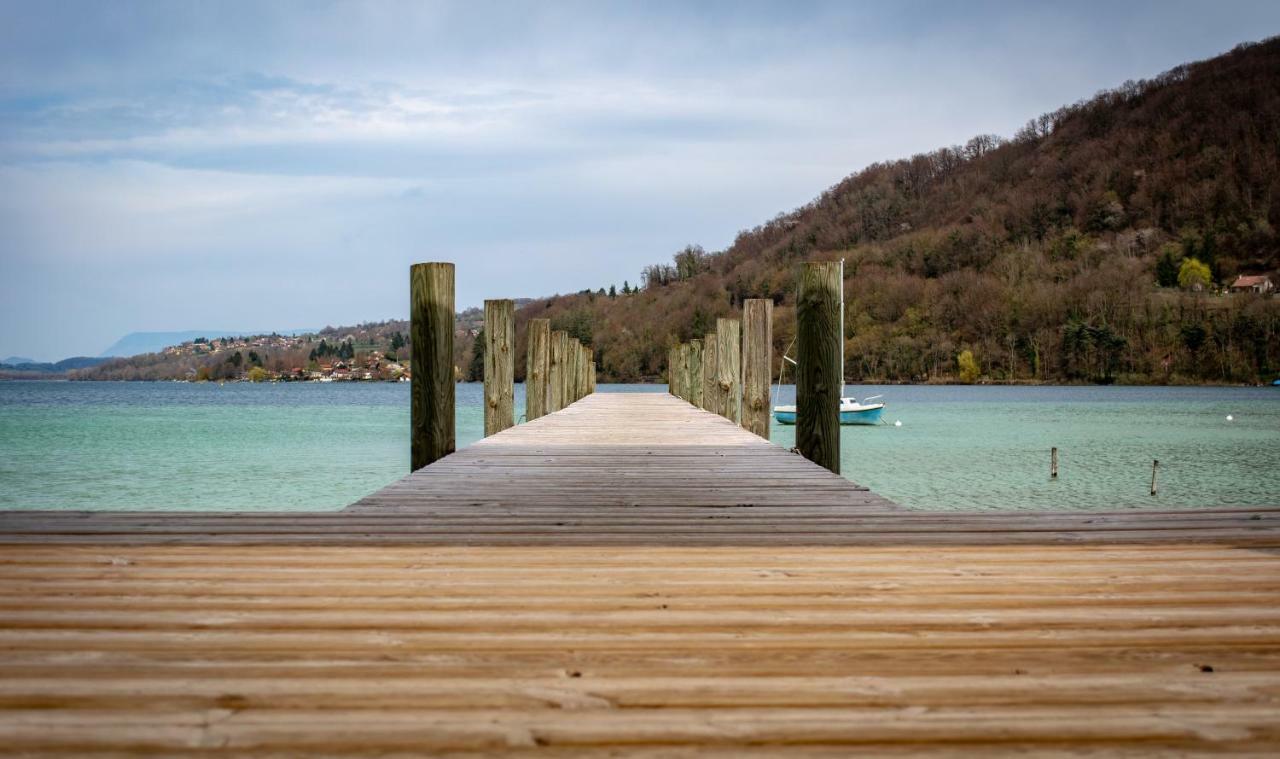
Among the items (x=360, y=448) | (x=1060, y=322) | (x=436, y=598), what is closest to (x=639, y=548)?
(x=436, y=598)

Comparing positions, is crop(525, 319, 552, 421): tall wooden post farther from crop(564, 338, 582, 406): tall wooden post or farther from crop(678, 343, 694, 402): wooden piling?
crop(678, 343, 694, 402): wooden piling

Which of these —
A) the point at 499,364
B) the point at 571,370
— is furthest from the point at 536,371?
the point at 571,370

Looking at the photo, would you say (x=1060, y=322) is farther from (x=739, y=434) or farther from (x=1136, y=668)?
(x=1136, y=668)

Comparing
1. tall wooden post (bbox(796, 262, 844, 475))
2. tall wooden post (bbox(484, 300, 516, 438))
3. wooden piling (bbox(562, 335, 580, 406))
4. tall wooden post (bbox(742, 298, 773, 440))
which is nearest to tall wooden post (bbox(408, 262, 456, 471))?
tall wooden post (bbox(796, 262, 844, 475))

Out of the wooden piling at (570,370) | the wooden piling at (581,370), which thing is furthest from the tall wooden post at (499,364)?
the wooden piling at (581,370)

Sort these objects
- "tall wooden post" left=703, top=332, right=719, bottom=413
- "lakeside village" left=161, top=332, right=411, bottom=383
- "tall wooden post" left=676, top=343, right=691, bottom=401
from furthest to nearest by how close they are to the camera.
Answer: "lakeside village" left=161, top=332, right=411, bottom=383 → "tall wooden post" left=676, top=343, right=691, bottom=401 → "tall wooden post" left=703, top=332, right=719, bottom=413

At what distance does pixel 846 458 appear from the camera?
34031mm

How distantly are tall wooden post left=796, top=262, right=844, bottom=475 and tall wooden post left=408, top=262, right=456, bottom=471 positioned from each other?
102 inches

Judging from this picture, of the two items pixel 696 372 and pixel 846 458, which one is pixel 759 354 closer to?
pixel 696 372

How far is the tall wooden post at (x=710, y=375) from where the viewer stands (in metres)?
17.7

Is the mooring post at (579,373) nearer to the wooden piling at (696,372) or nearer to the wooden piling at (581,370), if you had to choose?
the wooden piling at (581,370)

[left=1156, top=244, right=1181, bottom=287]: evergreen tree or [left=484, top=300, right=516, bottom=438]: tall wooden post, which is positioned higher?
[left=1156, top=244, right=1181, bottom=287]: evergreen tree

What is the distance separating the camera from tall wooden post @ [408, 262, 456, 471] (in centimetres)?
707

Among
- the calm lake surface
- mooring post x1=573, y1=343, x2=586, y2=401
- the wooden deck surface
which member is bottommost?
the calm lake surface
